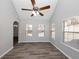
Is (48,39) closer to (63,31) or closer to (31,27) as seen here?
(31,27)

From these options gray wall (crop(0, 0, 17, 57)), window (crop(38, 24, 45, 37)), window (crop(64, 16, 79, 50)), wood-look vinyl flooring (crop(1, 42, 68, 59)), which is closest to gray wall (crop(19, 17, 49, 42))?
window (crop(38, 24, 45, 37))

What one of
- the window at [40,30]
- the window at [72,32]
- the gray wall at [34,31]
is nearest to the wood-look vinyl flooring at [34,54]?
the window at [72,32]

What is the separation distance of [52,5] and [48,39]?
418cm

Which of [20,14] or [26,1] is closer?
[26,1]

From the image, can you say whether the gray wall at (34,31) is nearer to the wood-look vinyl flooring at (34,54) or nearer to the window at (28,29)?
the window at (28,29)

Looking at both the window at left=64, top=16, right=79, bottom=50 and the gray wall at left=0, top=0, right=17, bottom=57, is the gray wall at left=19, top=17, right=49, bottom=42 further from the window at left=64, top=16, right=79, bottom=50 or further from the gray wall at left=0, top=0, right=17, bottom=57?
the window at left=64, top=16, right=79, bottom=50

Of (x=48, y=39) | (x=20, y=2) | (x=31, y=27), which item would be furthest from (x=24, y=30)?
(x=20, y=2)

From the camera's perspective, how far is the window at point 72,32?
4469 mm

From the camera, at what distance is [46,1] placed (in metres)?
7.37

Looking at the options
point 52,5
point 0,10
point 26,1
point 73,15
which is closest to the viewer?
point 73,15

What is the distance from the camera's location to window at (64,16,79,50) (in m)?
4.47

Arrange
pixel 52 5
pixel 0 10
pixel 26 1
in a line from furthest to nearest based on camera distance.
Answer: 1. pixel 52 5
2. pixel 26 1
3. pixel 0 10

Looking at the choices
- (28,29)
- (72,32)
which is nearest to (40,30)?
(28,29)

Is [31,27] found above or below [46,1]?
below
